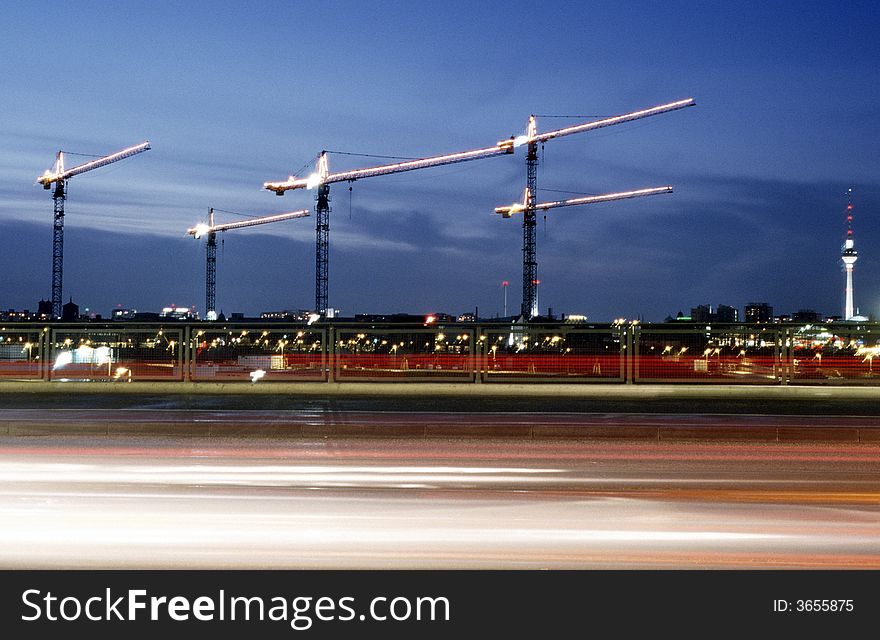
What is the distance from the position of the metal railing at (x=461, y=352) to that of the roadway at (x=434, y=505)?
9831 millimetres

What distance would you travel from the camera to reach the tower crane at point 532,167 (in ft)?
280

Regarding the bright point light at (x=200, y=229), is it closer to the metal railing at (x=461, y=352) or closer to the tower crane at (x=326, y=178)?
the tower crane at (x=326, y=178)

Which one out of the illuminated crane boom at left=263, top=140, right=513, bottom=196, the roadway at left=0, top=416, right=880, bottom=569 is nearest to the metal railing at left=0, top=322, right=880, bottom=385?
the roadway at left=0, top=416, right=880, bottom=569

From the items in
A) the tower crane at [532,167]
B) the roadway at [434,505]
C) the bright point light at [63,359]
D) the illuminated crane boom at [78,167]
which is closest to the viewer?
the roadway at [434,505]

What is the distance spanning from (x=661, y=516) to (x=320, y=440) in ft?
22.6

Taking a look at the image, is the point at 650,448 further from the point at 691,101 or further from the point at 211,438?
the point at 691,101

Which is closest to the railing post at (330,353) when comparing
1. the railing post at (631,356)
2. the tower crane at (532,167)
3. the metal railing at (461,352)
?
the metal railing at (461,352)

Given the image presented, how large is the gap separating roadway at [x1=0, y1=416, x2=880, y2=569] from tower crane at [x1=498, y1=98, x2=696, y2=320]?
226ft

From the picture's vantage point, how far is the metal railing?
77.0 feet

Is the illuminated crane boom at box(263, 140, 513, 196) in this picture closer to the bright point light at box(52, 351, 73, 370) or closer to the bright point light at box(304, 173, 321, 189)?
the bright point light at box(304, 173, 321, 189)

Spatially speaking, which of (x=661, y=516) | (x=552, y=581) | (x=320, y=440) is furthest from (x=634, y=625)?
(x=320, y=440)

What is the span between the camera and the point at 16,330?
23.6m

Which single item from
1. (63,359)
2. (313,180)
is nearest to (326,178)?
(313,180)

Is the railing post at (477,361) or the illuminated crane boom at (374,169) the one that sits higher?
the illuminated crane boom at (374,169)
